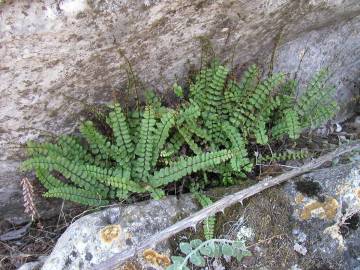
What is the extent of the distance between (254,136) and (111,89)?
4.74ft

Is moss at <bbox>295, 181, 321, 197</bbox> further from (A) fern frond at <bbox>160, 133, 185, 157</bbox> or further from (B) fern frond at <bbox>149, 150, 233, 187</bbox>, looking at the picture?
(A) fern frond at <bbox>160, 133, 185, 157</bbox>

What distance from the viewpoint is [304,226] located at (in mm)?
3830

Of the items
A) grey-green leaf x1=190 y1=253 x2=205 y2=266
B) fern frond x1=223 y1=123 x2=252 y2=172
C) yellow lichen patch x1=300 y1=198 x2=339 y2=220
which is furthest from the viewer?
fern frond x1=223 y1=123 x2=252 y2=172

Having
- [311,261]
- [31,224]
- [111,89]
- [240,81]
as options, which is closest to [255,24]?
[240,81]

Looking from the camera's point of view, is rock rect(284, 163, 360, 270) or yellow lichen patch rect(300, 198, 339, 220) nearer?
rock rect(284, 163, 360, 270)

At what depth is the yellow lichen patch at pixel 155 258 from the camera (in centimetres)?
364

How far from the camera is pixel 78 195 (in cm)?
416

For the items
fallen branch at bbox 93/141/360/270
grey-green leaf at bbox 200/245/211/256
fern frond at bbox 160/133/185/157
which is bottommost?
grey-green leaf at bbox 200/245/211/256

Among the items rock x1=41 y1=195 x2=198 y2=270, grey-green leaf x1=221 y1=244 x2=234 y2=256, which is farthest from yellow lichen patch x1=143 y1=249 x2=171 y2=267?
grey-green leaf x1=221 y1=244 x2=234 y2=256

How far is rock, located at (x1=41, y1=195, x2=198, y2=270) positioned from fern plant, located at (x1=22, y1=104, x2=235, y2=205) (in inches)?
7.2

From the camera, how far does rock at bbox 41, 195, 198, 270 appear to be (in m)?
3.65

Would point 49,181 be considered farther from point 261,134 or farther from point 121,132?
point 261,134

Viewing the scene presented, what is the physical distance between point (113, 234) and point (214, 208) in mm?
865

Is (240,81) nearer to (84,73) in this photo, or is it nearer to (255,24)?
(255,24)
